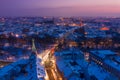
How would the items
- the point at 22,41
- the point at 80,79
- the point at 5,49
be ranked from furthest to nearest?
the point at 22,41, the point at 5,49, the point at 80,79

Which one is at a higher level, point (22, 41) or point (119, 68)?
point (119, 68)

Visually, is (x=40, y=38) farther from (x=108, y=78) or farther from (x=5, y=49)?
(x=108, y=78)

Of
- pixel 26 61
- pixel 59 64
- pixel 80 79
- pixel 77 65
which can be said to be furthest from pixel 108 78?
pixel 26 61

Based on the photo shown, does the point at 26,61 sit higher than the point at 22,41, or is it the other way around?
the point at 26,61

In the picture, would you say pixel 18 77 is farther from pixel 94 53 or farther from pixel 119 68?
pixel 94 53

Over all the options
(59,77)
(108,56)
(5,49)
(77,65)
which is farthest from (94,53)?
(5,49)

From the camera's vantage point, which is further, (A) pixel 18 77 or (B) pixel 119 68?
(B) pixel 119 68

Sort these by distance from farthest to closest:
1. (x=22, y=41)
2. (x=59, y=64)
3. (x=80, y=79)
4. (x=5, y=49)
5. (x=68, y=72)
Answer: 1. (x=22, y=41)
2. (x=5, y=49)
3. (x=59, y=64)
4. (x=68, y=72)
5. (x=80, y=79)

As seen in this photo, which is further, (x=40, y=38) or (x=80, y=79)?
(x=40, y=38)

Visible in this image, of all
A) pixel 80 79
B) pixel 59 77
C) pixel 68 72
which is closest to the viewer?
pixel 80 79
